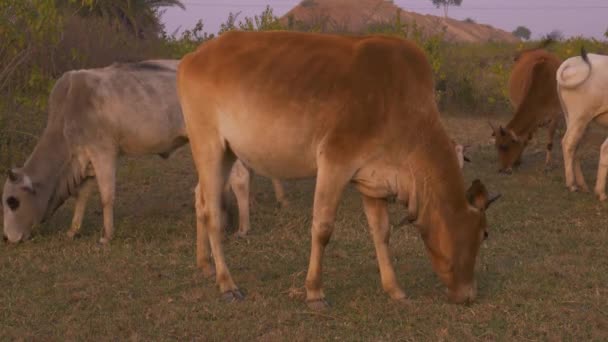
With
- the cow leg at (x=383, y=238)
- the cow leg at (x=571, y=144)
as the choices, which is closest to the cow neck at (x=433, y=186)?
the cow leg at (x=383, y=238)

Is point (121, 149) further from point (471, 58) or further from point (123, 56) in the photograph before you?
point (471, 58)

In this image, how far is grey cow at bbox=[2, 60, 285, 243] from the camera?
7625mm

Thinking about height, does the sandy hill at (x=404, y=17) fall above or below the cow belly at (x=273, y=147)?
below

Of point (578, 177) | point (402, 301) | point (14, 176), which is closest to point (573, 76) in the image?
point (578, 177)

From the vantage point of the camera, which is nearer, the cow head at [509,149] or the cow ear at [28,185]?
the cow ear at [28,185]

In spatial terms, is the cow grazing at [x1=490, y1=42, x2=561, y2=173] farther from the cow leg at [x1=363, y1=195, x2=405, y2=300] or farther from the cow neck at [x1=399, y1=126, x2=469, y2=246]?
the cow neck at [x1=399, y1=126, x2=469, y2=246]

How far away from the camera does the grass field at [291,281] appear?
512 cm

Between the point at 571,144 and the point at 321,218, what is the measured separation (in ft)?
19.0

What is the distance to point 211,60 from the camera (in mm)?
5828

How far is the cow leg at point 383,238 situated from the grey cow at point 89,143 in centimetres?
249

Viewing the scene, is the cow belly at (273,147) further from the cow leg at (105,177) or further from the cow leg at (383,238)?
the cow leg at (105,177)

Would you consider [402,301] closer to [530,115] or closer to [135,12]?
[530,115]

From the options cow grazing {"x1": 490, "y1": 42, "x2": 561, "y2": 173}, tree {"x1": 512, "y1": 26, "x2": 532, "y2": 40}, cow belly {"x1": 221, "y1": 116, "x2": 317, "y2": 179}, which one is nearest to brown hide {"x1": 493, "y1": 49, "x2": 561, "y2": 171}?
cow grazing {"x1": 490, "y1": 42, "x2": 561, "y2": 173}

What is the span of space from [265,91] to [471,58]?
779 inches
